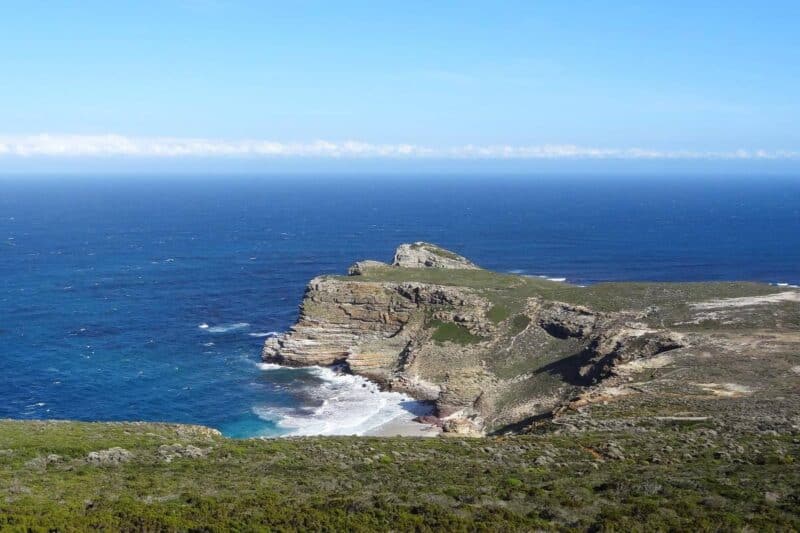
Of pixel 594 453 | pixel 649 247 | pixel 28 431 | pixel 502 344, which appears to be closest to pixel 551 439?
pixel 594 453

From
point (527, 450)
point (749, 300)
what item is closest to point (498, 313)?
point (749, 300)

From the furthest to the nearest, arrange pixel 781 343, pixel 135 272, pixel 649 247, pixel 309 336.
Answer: pixel 649 247, pixel 135 272, pixel 309 336, pixel 781 343

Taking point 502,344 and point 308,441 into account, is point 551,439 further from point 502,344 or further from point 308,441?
point 502,344

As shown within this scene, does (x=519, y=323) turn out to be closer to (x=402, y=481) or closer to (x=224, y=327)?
(x=224, y=327)

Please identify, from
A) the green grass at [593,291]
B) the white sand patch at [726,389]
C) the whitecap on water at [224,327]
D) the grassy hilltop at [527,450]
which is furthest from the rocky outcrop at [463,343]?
the whitecap on water at [224,327]

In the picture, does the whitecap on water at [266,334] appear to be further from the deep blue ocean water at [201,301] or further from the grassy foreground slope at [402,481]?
the grassy foreground slope at [402,481]

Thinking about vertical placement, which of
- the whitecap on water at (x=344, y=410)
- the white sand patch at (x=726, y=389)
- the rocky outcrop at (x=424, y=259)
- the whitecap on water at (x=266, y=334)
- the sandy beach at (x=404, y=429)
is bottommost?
the whitecap on water at (x=344, y=410)

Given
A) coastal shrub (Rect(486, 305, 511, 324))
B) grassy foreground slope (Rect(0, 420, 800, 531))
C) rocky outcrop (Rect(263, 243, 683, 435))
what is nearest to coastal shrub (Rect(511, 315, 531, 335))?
rocky outcrop (Rect(263, 243, 683, 435))
